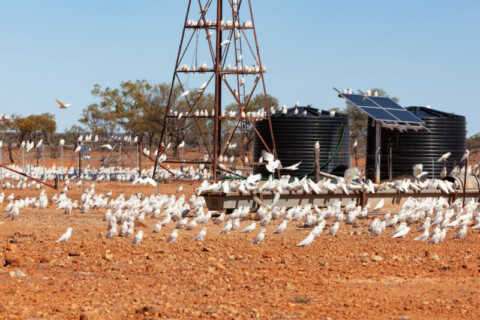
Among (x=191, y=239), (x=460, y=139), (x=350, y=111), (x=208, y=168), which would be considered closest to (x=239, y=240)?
(x=191, y=239)

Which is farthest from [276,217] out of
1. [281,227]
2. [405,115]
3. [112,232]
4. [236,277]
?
[405,115]

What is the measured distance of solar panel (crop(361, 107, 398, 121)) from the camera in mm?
22773

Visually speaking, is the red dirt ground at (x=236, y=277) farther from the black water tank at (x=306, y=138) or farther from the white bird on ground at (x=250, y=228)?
the black water tank at (x=306, y=138)

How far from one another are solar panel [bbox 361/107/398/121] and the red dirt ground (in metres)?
9.39

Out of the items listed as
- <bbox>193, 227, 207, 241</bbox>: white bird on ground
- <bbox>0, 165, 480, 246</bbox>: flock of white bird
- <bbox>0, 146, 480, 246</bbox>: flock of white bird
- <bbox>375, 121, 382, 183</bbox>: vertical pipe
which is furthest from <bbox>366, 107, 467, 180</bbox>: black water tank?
<bbox>193, 227, 207, 241</bbox>: white bird on ground

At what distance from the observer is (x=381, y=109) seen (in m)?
24.1

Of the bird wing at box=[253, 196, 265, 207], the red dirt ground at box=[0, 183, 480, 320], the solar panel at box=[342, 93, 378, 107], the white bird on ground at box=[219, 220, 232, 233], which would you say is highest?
the solar panel at box=[342, 93, 378, 107]

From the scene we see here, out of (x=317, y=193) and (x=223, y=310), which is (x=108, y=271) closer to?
(x=223, y=310)

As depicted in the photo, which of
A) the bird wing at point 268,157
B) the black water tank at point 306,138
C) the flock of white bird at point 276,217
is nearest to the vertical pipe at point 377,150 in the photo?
the black water tank at point 306,138

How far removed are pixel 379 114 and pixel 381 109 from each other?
92cm

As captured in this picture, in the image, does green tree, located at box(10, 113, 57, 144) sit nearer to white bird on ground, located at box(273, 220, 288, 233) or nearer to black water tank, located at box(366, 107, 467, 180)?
black water tank, located at box(366, 107, 467, 180)

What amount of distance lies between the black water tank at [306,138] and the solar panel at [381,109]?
1.50 metres

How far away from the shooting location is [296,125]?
25.1 metres

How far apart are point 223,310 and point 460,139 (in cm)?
1971
